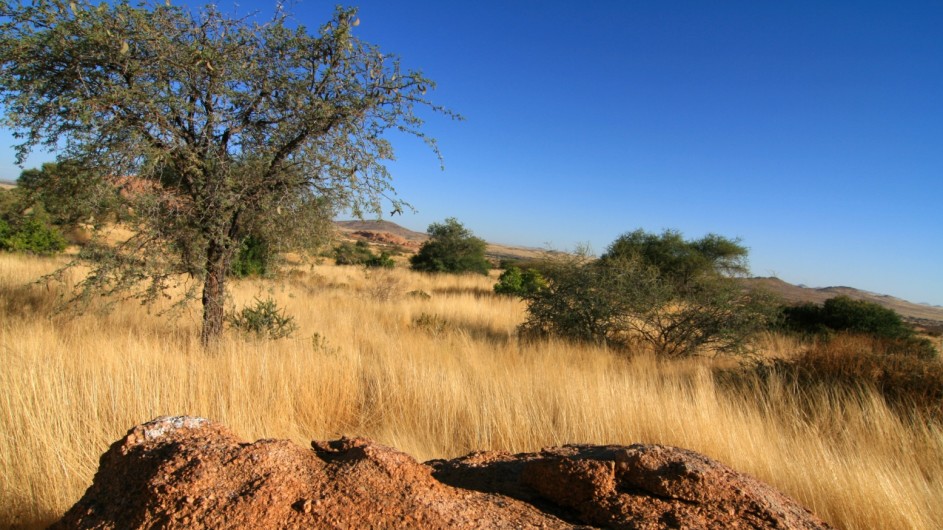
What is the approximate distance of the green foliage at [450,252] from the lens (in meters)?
28.1

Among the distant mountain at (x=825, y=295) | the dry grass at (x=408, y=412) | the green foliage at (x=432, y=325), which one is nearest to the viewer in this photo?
the dry grass at (x=408, y=412)

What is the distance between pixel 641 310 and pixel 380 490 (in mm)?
8347

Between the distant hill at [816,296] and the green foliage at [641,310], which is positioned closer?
the green foliage at [641,310]

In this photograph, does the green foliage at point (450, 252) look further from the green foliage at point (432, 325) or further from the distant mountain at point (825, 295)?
the green foliage at point (432, 325)

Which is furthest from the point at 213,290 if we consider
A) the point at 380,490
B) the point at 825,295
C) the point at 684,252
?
the point at 825,295

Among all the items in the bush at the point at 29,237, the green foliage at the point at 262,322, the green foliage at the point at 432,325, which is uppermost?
the bush at the point at 29,237

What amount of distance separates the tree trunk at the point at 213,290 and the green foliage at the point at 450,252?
21.6m

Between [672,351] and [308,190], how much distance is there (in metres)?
7.19

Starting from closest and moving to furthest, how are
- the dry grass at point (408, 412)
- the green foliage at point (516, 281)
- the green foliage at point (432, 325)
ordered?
1. the dry grass at point (408, 412)
2. the green foliage at point (432, 325)
3. the green foliage at point (516, 281)

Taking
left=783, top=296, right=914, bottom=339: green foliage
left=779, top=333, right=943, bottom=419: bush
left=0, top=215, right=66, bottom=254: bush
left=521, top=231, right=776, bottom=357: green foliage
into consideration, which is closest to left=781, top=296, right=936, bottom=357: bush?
left=783, top=296, right=914, bottom=339: green foliage

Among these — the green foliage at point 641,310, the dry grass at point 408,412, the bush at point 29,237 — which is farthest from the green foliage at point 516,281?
the bush at point 29,237

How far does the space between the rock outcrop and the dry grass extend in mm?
1363

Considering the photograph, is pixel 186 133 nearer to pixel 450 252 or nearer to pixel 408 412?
pixel 408 412

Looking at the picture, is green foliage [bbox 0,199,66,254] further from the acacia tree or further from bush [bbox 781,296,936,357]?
bush [bbox 781,296,936,357]
